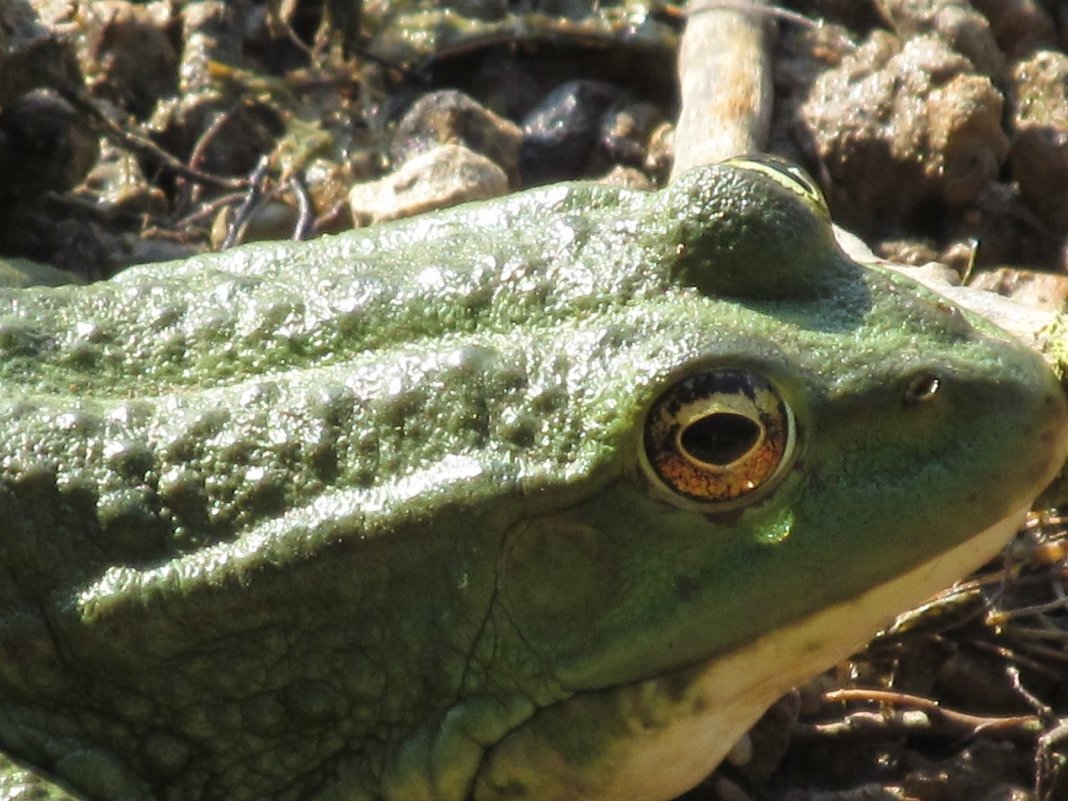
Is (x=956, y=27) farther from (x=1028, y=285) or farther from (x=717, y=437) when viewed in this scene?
(x=717, y=437)

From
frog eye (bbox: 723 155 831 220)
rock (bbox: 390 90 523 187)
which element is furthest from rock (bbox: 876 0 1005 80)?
frog eye (bbox: 723 155 831 220)

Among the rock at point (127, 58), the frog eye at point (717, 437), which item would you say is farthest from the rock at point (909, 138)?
the frog eye at point (717, 437)

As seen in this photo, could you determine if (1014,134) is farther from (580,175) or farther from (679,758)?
(679,758)

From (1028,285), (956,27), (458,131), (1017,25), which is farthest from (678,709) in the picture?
(1017,25)

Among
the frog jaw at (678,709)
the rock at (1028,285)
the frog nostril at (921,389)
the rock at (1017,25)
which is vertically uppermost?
the frog nostril at (921,389)

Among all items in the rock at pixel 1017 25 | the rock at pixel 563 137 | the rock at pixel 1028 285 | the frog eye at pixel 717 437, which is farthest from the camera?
the rock at pixel 1017 25

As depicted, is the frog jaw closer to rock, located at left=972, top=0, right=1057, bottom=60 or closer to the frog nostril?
the frog nostril

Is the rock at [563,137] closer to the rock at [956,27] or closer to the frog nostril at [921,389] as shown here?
the rock at [956,27]

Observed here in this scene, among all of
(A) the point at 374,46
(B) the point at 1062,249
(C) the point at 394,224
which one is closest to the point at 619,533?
(C) the point at 394,224
